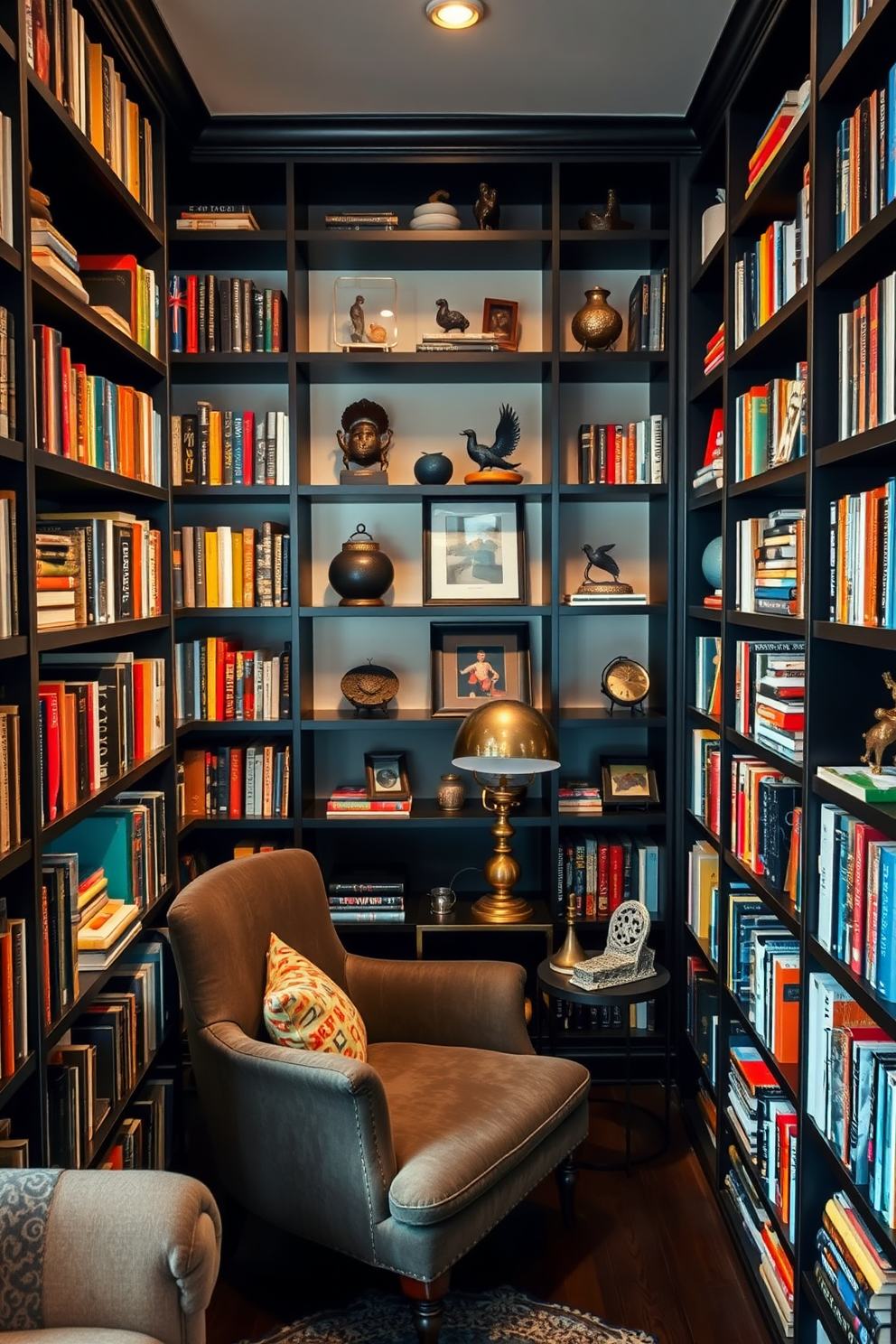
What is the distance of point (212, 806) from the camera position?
132 inches

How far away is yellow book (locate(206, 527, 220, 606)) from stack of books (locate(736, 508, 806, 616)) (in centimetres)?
156

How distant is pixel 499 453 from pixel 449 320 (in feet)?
1.41

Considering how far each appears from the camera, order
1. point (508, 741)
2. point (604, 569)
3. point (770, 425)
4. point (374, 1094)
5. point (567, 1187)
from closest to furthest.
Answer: point (374, 1094), point (770, 425), point (567, 1187), point (508, 741), point (604, 569)

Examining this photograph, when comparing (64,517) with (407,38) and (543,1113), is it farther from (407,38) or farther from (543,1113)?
(543,1113)

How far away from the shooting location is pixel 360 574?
3301 millimetres

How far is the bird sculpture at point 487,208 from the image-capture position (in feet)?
10.6

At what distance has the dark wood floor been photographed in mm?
2240

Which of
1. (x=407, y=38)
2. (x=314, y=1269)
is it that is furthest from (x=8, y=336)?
(x=314, y=1269)

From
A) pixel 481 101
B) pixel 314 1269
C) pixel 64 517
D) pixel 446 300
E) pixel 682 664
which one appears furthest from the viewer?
pixel 446 300

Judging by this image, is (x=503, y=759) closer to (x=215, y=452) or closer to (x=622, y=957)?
(x=622, y=957)

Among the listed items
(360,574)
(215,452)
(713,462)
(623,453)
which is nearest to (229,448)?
(215,452)

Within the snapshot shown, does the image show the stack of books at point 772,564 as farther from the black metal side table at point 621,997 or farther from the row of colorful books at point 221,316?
the row of colorful books at point 221,316

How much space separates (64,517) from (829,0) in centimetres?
171

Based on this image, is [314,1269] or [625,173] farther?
[625,173]
